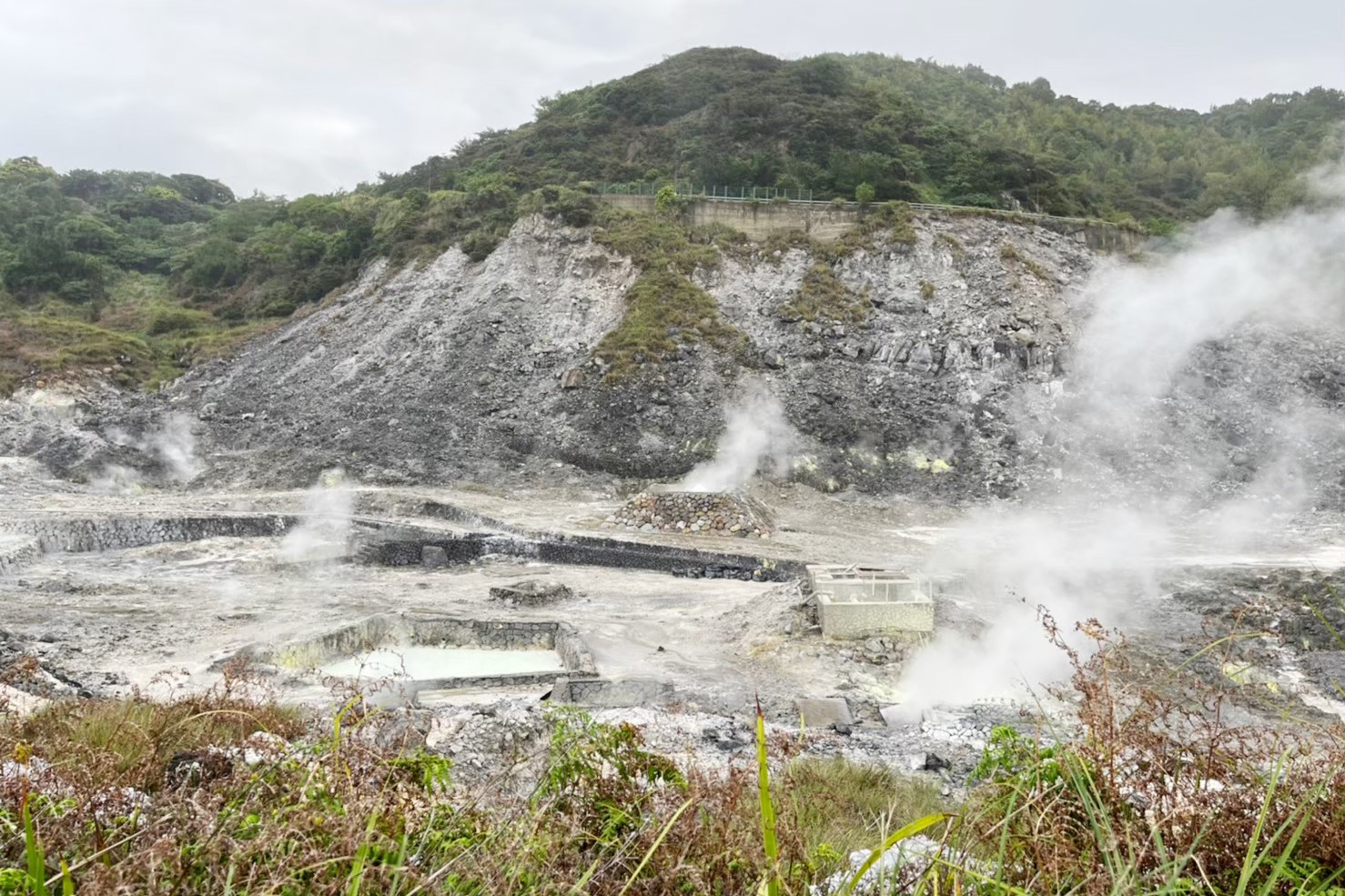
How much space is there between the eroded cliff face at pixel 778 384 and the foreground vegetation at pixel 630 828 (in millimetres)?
19715

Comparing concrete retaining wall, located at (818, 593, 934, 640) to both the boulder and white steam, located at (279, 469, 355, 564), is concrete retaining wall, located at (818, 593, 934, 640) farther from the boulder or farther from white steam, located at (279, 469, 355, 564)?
white steam, located at (279, 469, 355, 564)

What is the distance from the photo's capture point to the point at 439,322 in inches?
1134

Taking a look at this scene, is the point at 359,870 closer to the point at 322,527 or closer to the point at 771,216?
the point at 322,527

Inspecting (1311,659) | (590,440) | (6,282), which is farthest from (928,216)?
(6,282)

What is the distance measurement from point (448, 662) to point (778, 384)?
17.0m

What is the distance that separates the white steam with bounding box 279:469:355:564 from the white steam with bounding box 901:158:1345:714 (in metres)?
11.0

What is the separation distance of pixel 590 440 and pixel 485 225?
13.8 m

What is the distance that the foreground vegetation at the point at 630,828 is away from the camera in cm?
192

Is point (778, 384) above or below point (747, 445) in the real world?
above

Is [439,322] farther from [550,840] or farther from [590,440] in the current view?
[550,840]

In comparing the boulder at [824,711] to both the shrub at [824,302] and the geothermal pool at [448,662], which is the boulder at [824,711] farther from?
the shrub at [824,302]

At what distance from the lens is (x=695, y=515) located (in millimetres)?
18297

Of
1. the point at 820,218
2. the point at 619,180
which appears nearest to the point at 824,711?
the point at 820,218

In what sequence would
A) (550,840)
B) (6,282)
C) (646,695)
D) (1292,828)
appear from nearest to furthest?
(1292,828), (550,840), (646,695), (6,282)
